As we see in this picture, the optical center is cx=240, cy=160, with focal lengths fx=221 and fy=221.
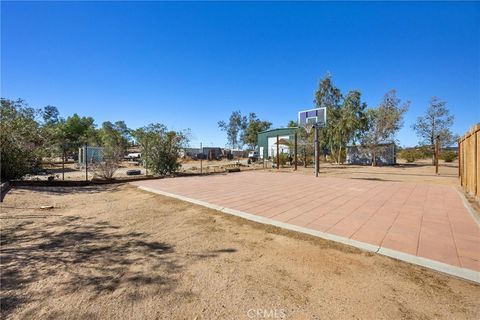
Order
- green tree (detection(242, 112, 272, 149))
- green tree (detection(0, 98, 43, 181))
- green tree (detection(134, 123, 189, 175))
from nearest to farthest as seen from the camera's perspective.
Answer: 1. green tree (detection(0, 98, 43, 181))
2. green tree (detection(134, 123, 189, 175))
3. green tree (detection(242, 112, 272, 149))

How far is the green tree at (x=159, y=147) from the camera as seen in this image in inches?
488

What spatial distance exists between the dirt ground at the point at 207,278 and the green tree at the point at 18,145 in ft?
21.2

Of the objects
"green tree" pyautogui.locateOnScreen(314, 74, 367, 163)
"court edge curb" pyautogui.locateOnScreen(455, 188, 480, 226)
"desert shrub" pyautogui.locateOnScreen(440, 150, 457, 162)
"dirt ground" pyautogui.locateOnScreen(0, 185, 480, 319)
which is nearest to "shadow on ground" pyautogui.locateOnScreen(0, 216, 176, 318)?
"dirt ground" pyautogui.locateOnScreen(0, 185, 480, 319)

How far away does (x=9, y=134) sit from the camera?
845 centimetres

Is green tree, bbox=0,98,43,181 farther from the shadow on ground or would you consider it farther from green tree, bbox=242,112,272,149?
green tree, bbox=242,112,272,149

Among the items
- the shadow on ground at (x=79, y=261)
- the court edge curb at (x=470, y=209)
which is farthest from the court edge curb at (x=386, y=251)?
the court edge curb at (x=470, y=209)

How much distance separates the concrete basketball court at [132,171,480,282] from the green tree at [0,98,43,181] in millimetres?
6748

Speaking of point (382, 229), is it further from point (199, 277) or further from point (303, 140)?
point (303, 140)

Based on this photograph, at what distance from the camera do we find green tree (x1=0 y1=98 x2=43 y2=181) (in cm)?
834

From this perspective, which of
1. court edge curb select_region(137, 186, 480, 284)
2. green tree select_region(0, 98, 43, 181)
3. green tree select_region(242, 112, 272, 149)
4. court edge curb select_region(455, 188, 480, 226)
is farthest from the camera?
green tree select_region(242, 112, 272, 149)

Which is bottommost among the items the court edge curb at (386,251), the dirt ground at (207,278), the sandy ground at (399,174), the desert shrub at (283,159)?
the dirt ground at (207,278)

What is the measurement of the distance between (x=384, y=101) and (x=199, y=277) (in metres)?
25.1

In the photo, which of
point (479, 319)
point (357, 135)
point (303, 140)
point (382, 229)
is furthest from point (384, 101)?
point (479, 319)

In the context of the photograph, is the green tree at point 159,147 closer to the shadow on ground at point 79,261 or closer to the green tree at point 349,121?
the shadow on ground at point 79,261
